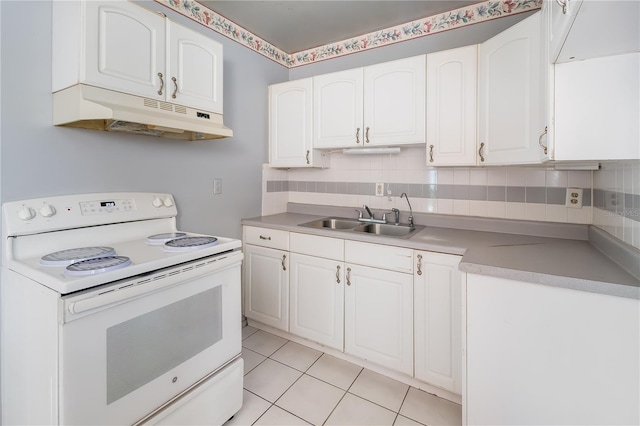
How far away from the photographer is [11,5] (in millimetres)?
1237

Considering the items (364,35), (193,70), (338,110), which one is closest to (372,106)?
(338,110)

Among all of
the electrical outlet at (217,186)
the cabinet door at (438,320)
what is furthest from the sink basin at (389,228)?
the electrical outlet at (217,186)

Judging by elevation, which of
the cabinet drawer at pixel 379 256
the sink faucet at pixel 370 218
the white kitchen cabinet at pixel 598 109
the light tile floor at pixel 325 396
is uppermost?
the white kitchen cabinet at pixel 598 109

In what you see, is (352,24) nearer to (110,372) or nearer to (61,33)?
(61,33)

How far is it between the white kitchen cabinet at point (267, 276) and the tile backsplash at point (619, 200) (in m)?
1.73

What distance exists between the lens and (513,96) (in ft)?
5.05

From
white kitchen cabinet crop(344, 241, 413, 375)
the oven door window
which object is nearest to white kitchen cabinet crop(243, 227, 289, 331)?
white kitchen cabinet crop(344, 241, 413, 375)

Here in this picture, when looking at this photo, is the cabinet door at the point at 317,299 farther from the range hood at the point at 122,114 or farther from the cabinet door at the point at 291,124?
the range hood at the point at 122,114

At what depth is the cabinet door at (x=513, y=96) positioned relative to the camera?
55.2 inches

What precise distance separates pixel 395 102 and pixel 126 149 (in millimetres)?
1649

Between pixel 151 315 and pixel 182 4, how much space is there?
1.90 m

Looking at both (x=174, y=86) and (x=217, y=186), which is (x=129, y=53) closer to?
(x=174, y=86)

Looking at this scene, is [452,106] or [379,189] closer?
[452,106]

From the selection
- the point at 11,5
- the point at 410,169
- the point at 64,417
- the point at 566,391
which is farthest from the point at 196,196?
the point at 566,391
